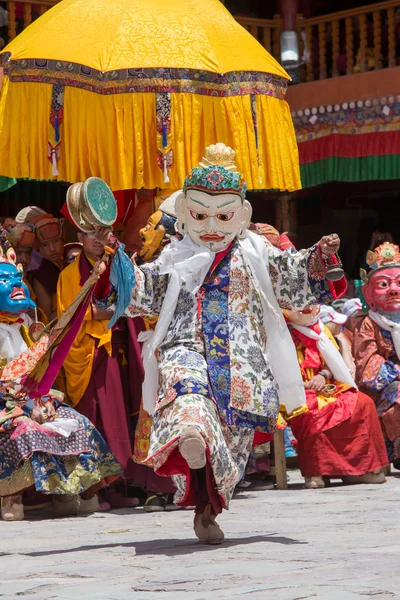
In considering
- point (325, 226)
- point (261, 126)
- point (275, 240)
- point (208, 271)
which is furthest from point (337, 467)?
point (325, 226)

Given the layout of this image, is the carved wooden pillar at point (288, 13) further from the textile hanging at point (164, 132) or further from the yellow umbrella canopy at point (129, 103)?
the textile hanging at point (164, 132)

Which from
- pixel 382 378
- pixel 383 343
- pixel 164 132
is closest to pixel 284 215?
pixel 383 343

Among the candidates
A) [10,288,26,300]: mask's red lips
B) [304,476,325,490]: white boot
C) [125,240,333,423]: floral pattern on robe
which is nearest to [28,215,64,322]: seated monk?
[10,288,26,300]: mask's red lips

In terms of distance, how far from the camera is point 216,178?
6453mm

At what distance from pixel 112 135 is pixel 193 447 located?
2890 mm

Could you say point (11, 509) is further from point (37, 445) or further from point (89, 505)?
point (89, 505)

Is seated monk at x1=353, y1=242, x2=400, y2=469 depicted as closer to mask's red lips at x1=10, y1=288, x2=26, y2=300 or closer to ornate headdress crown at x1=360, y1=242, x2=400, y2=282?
ornate headdress crown at x1=360, y1=242, x2=400, y2=282

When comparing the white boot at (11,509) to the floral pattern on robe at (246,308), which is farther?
the white boot at (11,509)

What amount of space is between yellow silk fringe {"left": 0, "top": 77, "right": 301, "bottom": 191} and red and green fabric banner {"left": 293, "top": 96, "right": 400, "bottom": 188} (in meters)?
4.49

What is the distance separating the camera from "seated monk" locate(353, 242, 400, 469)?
9.18 meters

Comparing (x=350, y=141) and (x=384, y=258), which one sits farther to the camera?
(x=350, y=141)

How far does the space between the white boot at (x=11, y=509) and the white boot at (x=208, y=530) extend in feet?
5.69

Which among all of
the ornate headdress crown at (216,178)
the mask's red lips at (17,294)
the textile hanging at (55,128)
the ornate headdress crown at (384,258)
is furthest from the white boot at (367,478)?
the ornate headdress crown at (216,178)

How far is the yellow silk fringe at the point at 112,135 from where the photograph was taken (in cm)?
812
